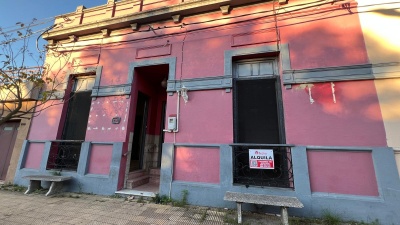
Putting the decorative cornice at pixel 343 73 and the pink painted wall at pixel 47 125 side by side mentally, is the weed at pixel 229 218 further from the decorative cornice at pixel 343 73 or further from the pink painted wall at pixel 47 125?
the pink painted wall at pixel 47 125

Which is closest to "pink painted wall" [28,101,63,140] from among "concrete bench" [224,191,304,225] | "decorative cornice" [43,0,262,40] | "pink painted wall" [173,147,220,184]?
"decorative cornice" [43,0,262,40]

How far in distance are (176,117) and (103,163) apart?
2.47m

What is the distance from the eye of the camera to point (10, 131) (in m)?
6.64

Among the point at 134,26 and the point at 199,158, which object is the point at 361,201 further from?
the point at 134,26

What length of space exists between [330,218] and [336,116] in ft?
6.48

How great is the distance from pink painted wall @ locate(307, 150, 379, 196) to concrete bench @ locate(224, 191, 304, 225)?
2.37 ft

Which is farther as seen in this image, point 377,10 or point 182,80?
point 182,80

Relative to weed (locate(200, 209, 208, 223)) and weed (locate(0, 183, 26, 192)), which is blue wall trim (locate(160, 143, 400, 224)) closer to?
weed (locate(200, 209, 208, 223))

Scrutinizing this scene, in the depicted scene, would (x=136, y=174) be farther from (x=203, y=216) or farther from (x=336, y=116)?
(x=336, y=116)

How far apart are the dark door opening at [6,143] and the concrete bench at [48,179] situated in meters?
2.19

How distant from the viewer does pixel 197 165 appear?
4488 millimetres

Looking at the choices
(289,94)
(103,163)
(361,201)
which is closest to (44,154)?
(103,163)

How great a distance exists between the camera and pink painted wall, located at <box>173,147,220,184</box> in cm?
435

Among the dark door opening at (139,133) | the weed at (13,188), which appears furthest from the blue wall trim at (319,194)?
the weed at (13,188)
